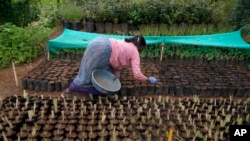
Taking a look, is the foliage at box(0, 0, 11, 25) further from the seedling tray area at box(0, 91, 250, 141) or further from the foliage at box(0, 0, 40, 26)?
the seedling tray area at box(0, 91, 250, 141)

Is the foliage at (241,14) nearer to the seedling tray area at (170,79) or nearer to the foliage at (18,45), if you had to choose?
the seedling tray area at (170,79)

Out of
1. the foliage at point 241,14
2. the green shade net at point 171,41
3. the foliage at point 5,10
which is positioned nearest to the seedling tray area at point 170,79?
the green shade net at point 171,41

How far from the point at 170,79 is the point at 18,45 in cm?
323

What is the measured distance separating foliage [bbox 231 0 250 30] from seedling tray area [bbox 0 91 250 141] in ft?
11.7

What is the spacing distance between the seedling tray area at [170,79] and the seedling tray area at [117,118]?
0.45m

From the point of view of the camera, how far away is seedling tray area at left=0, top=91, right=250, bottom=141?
3391 mm

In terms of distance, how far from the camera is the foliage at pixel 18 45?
6.04 meters

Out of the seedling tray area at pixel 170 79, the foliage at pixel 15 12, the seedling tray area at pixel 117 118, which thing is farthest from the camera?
the foliage at pixel 15 12

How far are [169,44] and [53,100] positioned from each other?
3177 millimetres

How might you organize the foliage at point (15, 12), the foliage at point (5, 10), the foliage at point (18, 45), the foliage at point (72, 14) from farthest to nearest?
the foliage at point (15, 12) → the foliage at point (5, 10) → the foliage at point (72, 14) → the foliage at point (18, 45)

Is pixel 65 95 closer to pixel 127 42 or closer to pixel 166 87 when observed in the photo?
pixel 127 42

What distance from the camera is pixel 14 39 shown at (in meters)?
6.20

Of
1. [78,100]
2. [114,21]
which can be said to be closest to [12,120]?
[78,100]

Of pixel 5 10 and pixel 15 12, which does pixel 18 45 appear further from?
pixel 15 12
